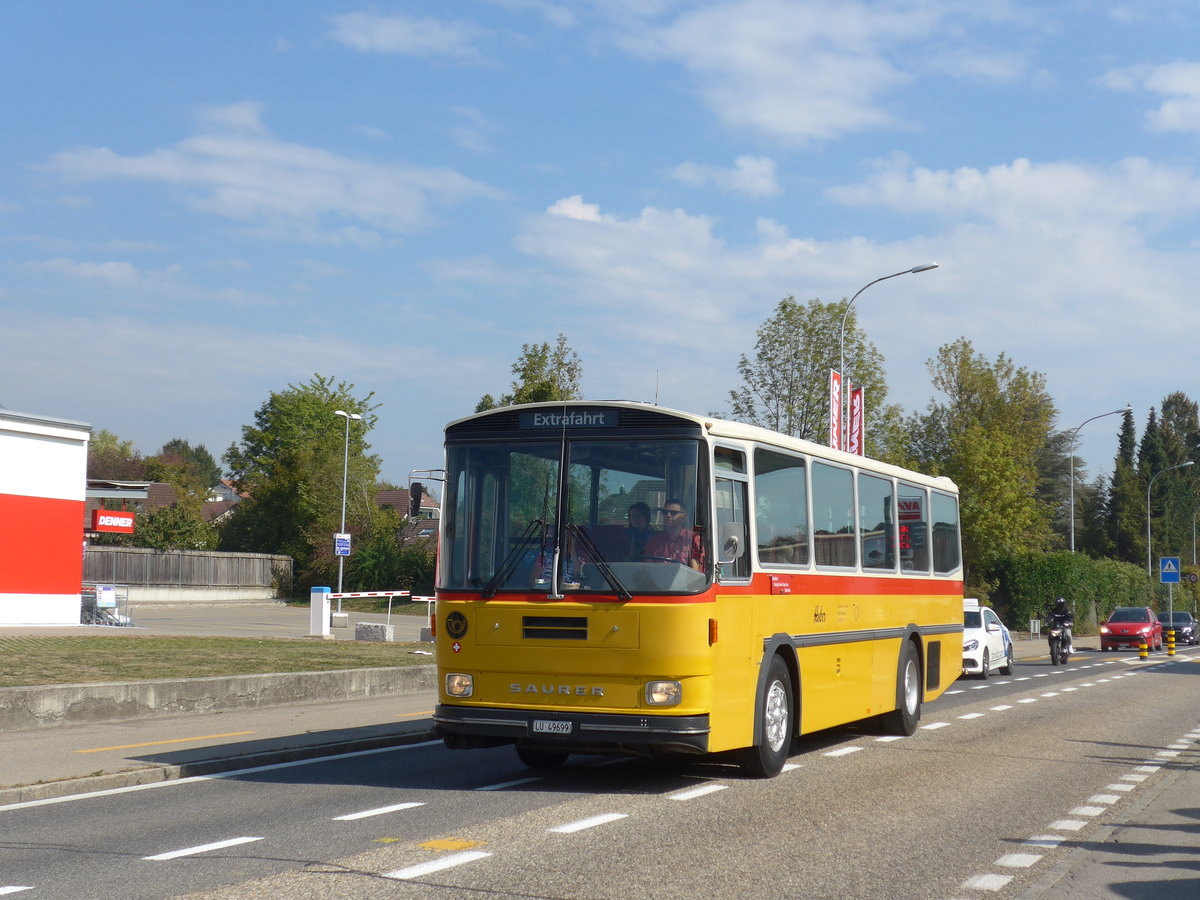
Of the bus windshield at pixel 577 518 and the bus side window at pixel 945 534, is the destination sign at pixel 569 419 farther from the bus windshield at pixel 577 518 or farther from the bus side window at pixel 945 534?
the bus side window at pixel 945 534

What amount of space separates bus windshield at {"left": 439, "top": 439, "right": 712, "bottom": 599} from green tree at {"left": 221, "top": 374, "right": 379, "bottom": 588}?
55.0m

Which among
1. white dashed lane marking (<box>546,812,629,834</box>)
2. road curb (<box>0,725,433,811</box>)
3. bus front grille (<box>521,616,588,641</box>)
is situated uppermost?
bus front grille (<box>521,616,588,641</box>)

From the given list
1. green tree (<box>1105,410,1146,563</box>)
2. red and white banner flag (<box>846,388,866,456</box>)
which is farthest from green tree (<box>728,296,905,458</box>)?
green tree (<box>1105,410,1146,563</box>)

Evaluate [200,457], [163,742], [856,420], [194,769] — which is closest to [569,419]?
[194,769]

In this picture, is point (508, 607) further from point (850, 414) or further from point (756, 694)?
point (850, 414)

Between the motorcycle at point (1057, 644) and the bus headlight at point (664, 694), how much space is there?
26.9 metres

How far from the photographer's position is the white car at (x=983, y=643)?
27.2 metres

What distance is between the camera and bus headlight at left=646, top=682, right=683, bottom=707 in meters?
10.0

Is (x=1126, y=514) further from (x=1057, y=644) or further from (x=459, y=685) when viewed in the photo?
(x=459, y=685)

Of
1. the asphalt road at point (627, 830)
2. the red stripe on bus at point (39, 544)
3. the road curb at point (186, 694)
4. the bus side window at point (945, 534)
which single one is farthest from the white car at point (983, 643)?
the red stripe on bus at point (39, 544)

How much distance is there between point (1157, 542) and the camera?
338 ft

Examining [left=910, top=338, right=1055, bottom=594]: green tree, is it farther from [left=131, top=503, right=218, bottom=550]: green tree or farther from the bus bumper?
the bus bumper

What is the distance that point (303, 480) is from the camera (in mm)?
77375

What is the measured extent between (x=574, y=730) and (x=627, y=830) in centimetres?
163
